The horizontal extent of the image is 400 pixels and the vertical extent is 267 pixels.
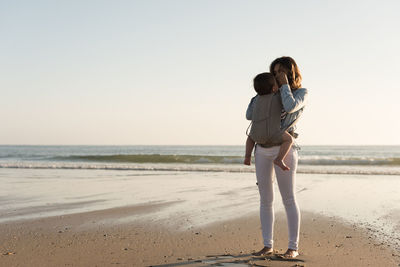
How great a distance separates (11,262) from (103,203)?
11.3 feet

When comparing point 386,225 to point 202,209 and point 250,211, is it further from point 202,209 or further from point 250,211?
point 202,209

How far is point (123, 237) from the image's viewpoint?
4.28 meters

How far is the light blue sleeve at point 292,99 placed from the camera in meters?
3.18

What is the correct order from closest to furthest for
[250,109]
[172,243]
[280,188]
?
[280,188]
[250,109]
[172,243]

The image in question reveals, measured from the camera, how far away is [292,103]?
3174 millimetres

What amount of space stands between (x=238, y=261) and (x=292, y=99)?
4.68 ft

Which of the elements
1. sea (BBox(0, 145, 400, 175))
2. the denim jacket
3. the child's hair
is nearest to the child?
the child's hair

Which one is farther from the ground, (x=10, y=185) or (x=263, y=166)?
(x=263, y=166)

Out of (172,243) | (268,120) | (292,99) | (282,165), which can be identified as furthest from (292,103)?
(172,243)

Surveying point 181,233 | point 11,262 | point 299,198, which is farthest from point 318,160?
point 11,262

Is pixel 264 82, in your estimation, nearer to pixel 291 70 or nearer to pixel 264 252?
pixel 291 70

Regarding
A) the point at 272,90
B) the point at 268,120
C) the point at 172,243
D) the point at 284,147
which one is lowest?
the point at 172,243

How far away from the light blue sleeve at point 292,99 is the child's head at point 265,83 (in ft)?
0.36

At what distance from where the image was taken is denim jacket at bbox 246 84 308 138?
3184mm
